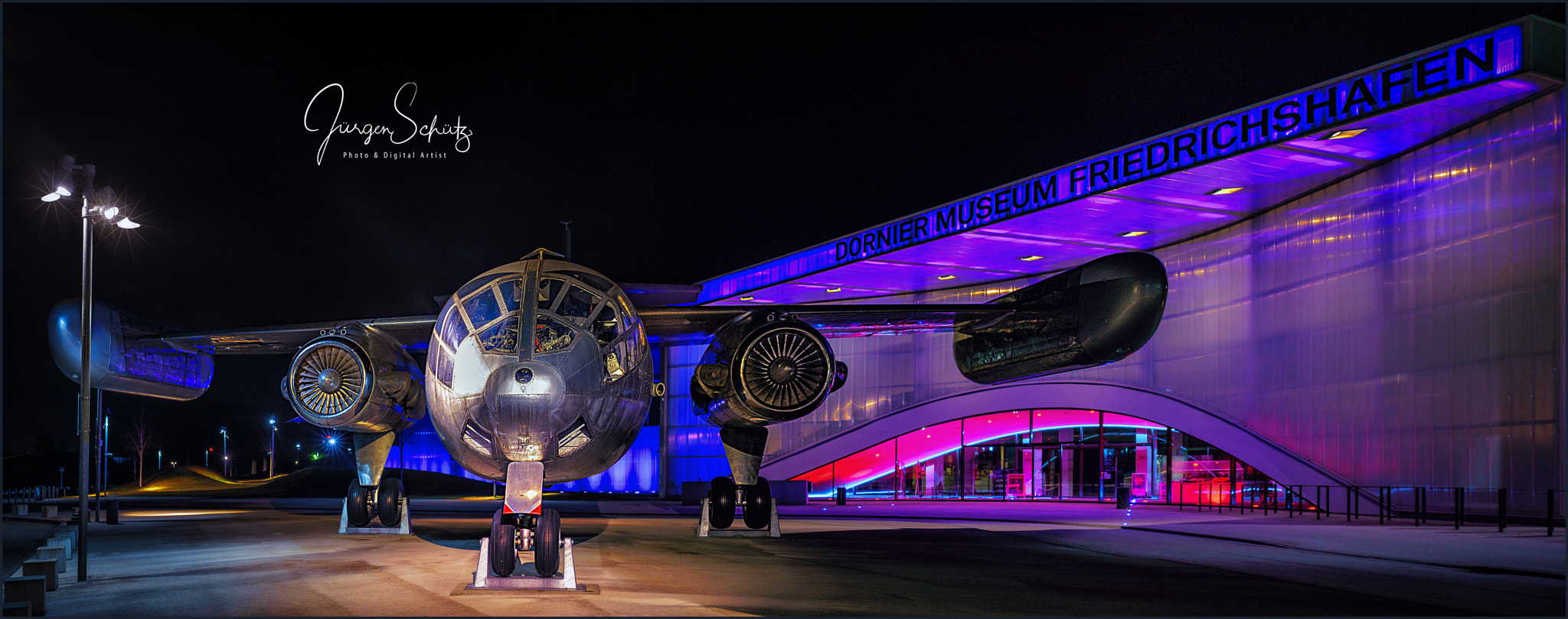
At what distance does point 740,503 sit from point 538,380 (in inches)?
349

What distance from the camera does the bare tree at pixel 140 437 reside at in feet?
240

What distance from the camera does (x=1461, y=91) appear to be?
19.9 m

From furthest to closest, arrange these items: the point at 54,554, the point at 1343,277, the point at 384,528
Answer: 1. the point at 1343,277
2. the point at 384,528
3. the point at 54,554

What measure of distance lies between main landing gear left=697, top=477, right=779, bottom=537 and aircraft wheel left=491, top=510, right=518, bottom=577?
7.57m

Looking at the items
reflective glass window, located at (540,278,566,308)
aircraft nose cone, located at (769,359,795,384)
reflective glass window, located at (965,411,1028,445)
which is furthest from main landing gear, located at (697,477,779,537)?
reflective glass window, located at (965,411,1028,445)

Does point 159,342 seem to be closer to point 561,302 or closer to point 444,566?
point 444,566

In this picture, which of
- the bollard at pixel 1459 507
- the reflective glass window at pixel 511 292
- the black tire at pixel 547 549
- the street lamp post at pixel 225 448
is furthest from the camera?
the street lamp post at pixel 225 448

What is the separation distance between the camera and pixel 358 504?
18766 millimetres

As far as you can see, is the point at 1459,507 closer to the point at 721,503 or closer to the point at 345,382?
the point at 721,503

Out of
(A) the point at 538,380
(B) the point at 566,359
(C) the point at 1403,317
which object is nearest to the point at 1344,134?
(C) the point at 1403,317

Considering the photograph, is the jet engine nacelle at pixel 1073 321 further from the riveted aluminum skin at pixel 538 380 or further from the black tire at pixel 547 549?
the black tire at pixel 547 549

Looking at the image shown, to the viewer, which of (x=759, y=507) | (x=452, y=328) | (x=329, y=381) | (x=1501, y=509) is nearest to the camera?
(x=452, y=328)

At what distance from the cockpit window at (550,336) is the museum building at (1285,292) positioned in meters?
9.57

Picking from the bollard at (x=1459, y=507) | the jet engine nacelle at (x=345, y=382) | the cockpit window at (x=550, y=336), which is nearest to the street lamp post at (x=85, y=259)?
the jet engine nacelle at (x=345, y=382)
